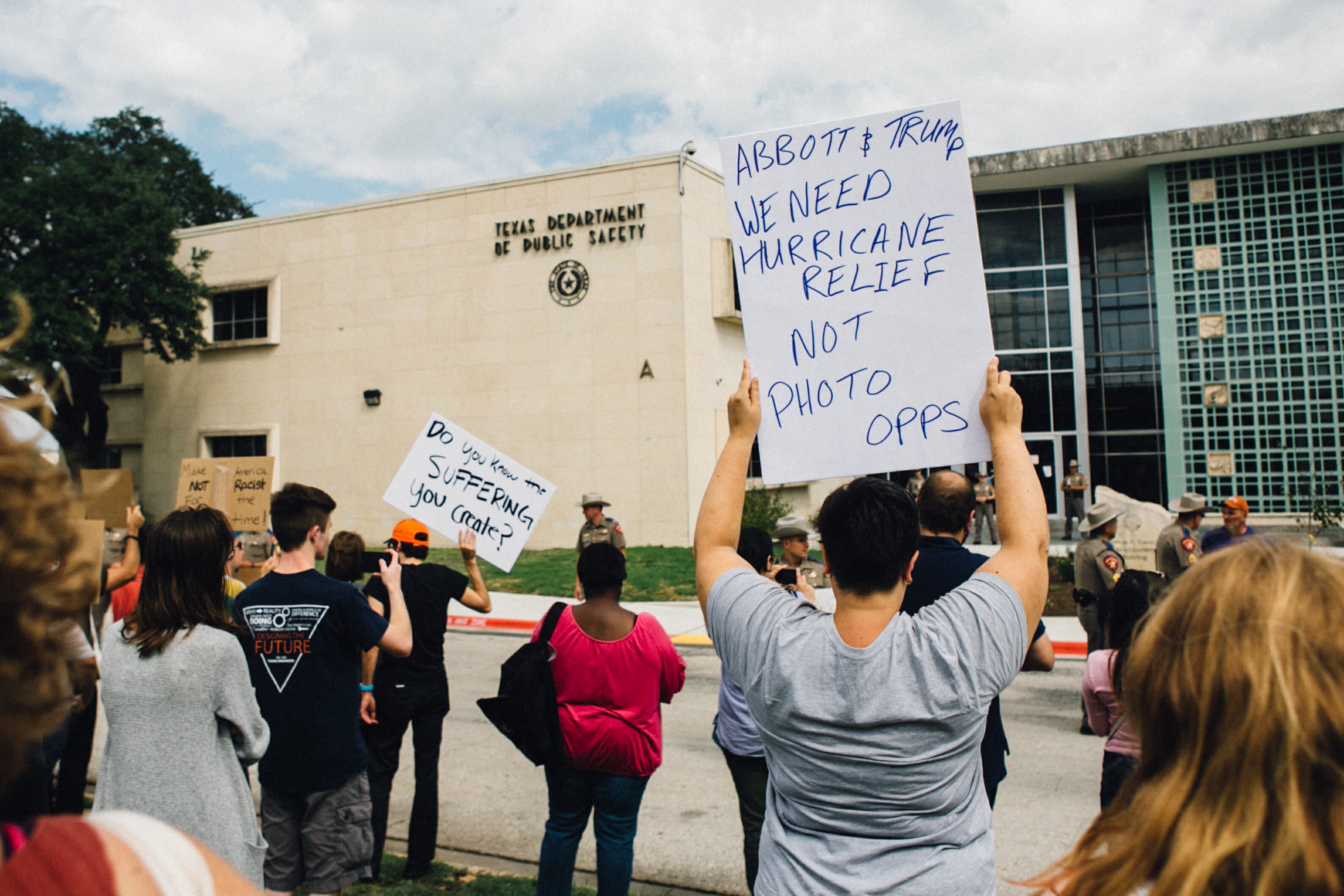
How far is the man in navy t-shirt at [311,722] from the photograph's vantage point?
358cm

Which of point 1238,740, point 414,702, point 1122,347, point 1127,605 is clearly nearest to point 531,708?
point 414,702

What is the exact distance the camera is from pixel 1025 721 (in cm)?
766

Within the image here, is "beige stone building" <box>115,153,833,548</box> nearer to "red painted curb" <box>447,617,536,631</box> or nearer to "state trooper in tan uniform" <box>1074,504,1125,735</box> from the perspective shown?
"red painted curb" <box>447,617,536,631</box>

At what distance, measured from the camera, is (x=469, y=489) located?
573 cm

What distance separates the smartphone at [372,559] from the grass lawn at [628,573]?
9.43 metres

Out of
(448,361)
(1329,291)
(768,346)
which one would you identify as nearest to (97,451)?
(448,361)

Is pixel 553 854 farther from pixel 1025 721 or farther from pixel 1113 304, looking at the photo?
pixel 1113 304

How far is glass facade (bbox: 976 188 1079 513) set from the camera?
26.0m

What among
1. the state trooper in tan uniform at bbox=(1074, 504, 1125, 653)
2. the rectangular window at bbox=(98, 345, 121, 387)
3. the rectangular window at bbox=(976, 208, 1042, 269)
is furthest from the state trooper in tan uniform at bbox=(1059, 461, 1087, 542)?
the rectangular window at bbox=(98, 345, 121, 387)

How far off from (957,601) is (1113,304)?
28.6 meters

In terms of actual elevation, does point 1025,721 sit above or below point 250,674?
below

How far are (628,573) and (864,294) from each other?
13.9 metres

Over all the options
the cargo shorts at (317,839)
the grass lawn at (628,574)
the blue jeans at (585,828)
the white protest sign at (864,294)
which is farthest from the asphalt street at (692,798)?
the grass lawn at (628,574)

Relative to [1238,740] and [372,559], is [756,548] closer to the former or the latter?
[372,559]
